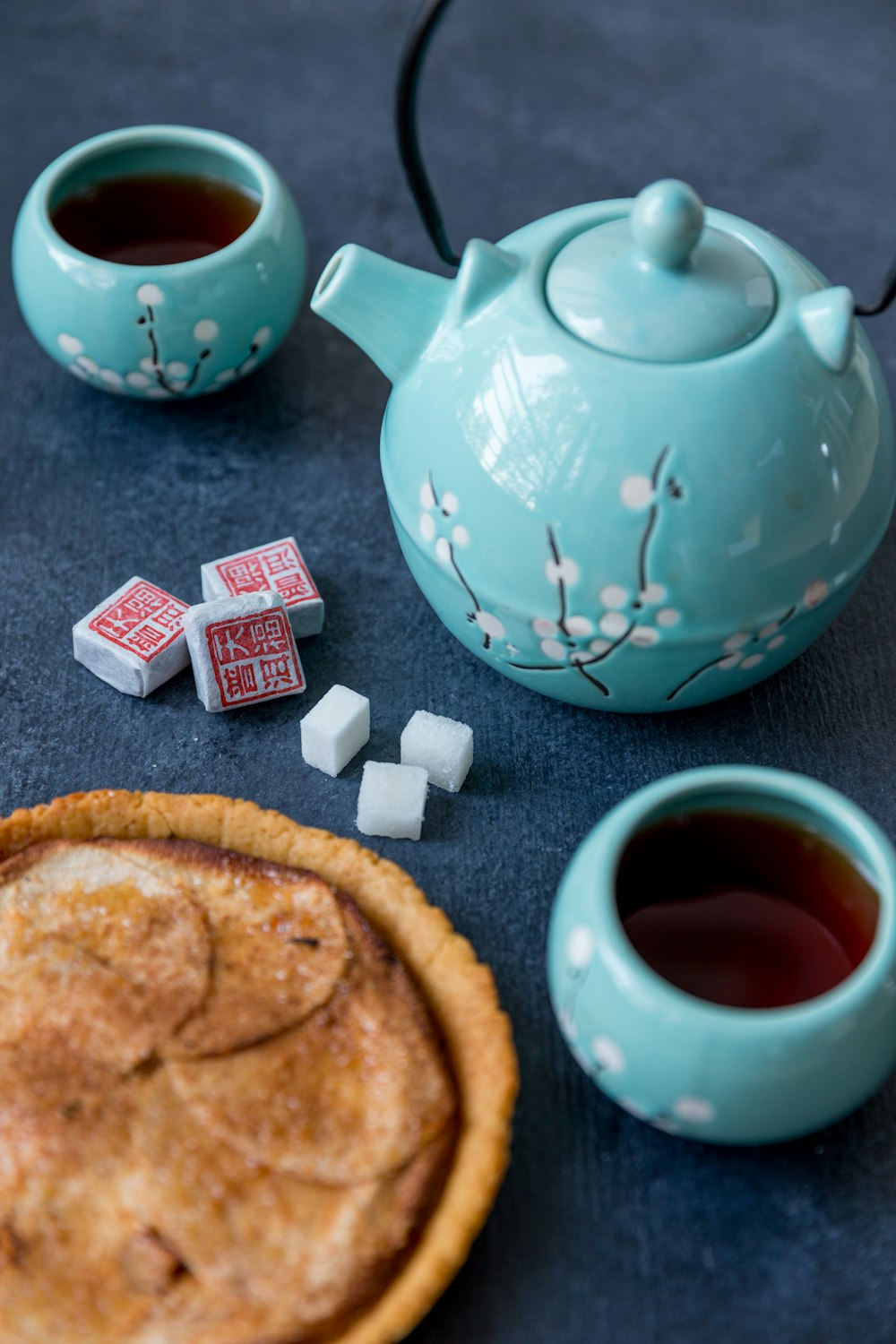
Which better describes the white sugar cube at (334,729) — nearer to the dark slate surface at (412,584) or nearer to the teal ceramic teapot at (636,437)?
the dark slate surface at (412,584)

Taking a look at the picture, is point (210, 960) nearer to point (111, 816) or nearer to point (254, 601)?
point (111, 816)

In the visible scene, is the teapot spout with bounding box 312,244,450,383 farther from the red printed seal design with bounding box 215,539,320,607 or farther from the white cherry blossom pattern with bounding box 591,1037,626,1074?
the white cherry blossom pattern with bounding box 591,1037,626,1074

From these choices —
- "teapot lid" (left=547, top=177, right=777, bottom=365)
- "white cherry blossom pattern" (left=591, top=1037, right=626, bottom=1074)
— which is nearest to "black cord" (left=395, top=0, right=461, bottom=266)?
"teapot lid" (left=547, top=177, right=777, bottom=365)

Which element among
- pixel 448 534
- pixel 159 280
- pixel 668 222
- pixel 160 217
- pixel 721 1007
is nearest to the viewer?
pixel 721 1007

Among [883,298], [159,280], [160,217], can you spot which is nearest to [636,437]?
[883,298]

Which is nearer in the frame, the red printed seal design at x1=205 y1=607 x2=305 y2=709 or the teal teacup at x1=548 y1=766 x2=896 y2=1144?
the teal teacup at x1=548 y1=766 x2=896 y2=1144

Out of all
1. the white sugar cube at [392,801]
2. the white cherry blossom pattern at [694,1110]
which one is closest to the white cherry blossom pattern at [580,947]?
the white cherry blossom pattern at [694,1110]

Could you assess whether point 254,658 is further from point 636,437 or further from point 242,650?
point 636,437

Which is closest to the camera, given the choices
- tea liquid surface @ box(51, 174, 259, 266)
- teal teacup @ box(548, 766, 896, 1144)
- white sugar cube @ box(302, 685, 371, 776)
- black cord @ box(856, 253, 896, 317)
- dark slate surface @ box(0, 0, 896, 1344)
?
teal teacup @ box(548, 766, 896, 1144)
